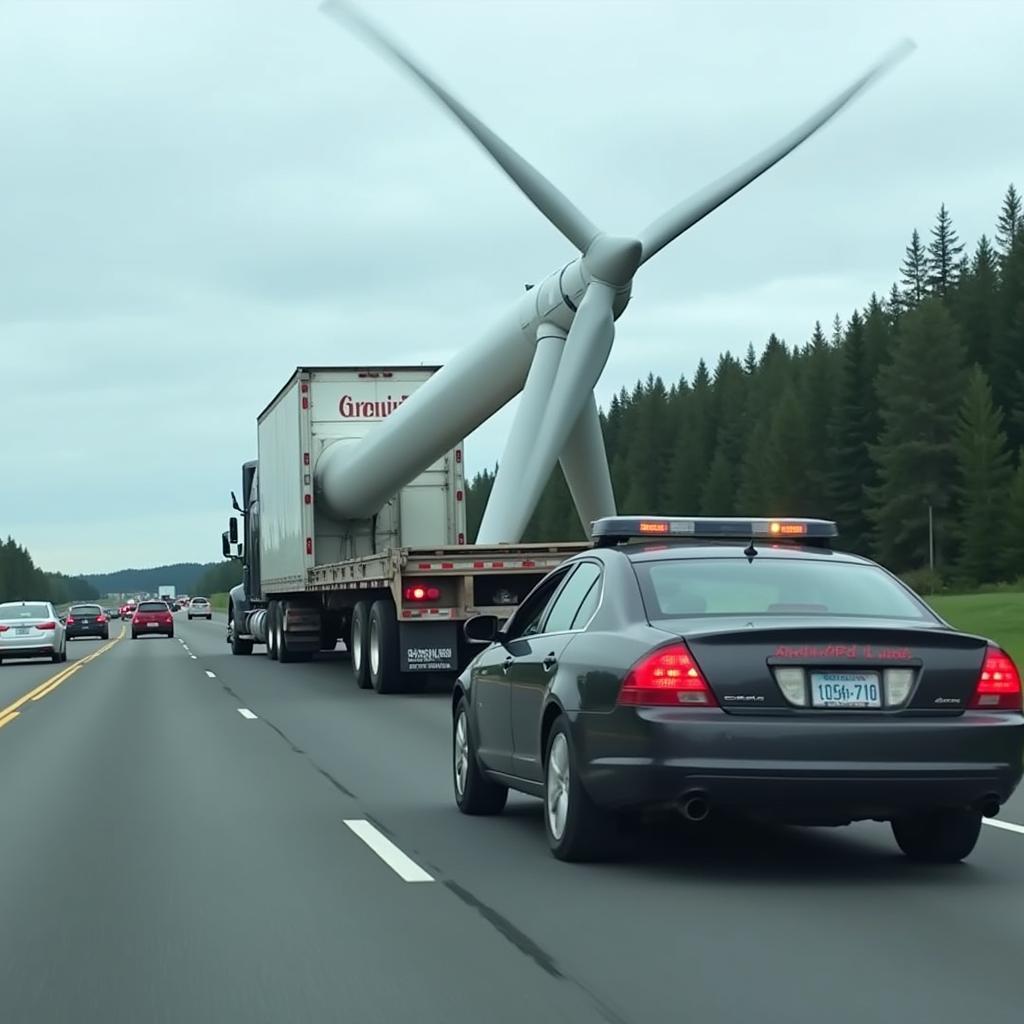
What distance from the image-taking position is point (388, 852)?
9805 millimetres

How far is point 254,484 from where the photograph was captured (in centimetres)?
3872

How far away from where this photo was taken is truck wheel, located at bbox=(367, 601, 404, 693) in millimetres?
24688

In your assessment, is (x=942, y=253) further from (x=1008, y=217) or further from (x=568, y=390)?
(x=568, y=390)

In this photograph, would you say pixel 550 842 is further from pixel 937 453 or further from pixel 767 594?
pixel 937 453

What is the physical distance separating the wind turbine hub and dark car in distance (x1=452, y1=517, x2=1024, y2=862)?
1715cm

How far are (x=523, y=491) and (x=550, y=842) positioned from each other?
1717cm

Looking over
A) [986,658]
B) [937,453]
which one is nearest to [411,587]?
[986,658]

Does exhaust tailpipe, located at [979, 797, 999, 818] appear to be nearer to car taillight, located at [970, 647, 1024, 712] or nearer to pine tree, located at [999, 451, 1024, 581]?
car taillight, located at [970, 647, 1024, 712]

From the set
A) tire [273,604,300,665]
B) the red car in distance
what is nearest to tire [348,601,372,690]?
tire [273,604,300,665]

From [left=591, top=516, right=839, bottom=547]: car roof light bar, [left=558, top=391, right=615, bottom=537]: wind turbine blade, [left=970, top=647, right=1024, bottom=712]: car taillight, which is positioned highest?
[left=558, top=391, right=615, bottom=537]: wind turbine blade

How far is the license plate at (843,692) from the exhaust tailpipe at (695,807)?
623 millimetres

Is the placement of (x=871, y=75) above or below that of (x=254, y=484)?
above

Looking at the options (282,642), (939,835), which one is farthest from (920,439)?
(939,835)

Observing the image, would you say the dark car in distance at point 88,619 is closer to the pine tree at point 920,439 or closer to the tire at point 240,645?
the tire at point 240,645
